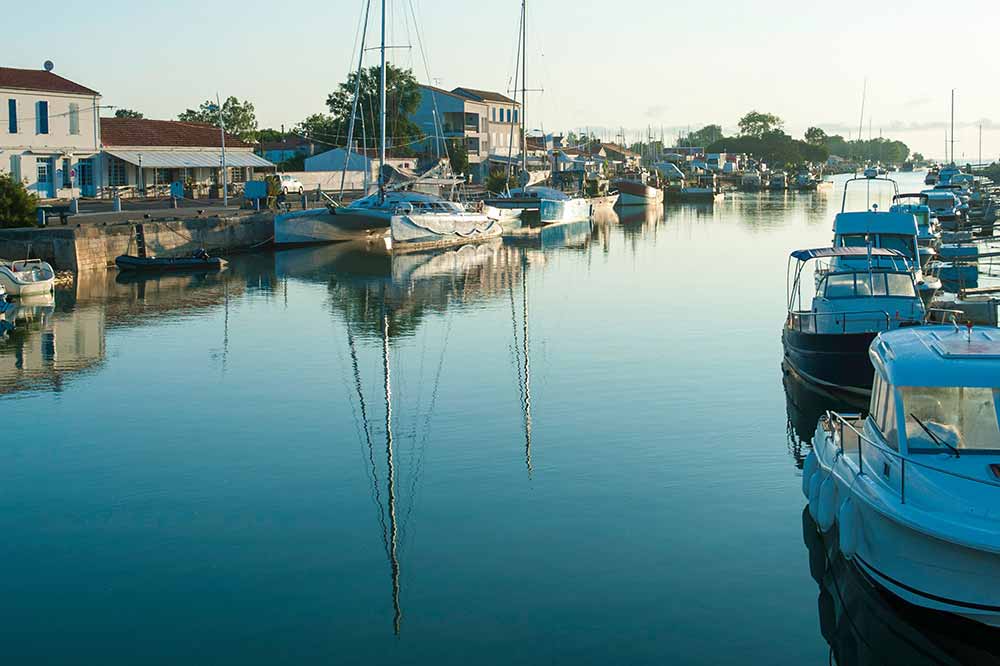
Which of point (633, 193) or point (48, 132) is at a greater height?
point (48, 132)

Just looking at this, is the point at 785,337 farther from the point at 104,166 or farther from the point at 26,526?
the point at 104,166

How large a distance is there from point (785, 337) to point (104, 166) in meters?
48.6

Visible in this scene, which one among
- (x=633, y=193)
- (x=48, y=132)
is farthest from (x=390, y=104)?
(x=48, y=132)

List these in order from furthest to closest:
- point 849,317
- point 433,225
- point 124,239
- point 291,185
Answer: point 291,185
point 433,225
point 124,239
point 849,317

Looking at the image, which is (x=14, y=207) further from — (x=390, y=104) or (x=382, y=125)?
(x=390, y=104)

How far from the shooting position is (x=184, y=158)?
6806 cm

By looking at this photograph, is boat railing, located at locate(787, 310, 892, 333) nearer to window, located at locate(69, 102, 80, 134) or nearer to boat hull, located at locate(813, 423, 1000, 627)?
boat hull, located at locate(813, 423, 1000, 627)

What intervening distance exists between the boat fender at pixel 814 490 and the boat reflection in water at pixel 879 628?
363 mm

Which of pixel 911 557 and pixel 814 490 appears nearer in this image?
pixel 911 557

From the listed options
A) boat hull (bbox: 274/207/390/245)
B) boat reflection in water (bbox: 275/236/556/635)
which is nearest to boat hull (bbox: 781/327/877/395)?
boat reflection in water (bbox: 275/236/556/635)

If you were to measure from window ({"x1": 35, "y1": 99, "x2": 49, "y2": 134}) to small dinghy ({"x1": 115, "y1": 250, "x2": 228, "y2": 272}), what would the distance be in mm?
16121

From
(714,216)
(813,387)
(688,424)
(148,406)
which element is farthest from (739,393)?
(714,216)

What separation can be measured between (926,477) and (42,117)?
55447 millimetres

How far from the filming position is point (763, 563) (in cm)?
1310
